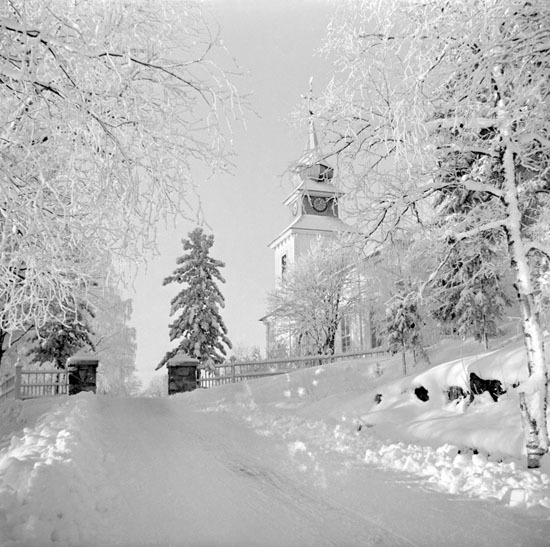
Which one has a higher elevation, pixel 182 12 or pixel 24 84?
pixel 182 12

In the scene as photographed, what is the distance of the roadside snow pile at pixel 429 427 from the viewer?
582 centimetres

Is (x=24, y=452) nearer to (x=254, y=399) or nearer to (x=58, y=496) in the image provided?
(x=58, y=496)

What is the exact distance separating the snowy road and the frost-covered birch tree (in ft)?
7.15

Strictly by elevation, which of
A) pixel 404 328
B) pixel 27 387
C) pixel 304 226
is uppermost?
pixel 304 226

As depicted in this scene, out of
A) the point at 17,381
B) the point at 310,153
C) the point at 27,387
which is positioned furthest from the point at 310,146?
the point at 27,387

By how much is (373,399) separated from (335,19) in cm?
798

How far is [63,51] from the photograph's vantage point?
391cm

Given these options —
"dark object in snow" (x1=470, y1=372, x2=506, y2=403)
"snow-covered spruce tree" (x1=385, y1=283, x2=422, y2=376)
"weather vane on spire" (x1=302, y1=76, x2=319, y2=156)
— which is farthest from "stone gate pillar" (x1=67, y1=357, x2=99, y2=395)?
"dark object in snow" (x1=470, y1=372, x2=506, y2=403)

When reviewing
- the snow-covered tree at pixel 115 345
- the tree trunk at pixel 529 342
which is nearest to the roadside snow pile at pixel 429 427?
the tree trunk at pixel 529 342

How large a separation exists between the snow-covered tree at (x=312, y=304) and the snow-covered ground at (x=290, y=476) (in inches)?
706

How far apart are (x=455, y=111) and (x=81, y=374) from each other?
15.3m

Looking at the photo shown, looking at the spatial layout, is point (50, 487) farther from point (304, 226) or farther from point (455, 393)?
point (304, 226)

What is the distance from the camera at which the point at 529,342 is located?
6.83 m

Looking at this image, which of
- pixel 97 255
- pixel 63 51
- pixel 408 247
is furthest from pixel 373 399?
pixel 63 51
